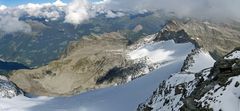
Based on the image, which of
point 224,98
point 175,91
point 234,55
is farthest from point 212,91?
point 175,91

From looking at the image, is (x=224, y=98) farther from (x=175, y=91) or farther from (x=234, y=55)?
(x=175, y=91)

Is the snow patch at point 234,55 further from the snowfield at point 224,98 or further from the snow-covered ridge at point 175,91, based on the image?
the snowfield at point 224,98

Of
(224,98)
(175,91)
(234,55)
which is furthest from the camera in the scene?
(175,91)

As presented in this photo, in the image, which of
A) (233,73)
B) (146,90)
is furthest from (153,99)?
(146,90)

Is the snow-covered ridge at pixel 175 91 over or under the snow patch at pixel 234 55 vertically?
under

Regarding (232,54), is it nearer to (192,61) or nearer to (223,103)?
(223,103)

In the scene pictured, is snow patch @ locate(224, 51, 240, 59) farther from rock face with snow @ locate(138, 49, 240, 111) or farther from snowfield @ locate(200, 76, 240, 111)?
snowfield @ locate(200, 76, 240, 111)

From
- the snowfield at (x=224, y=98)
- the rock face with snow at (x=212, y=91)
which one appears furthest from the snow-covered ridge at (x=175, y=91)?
the snowfield at (x=224, y=98)

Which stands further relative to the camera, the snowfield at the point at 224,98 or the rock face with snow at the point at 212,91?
the rock face with snow at the point at 212,91

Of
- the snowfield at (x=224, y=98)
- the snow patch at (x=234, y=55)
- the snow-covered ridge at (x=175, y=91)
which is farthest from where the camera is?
the snow-covered ridge at (x=175, y=91)

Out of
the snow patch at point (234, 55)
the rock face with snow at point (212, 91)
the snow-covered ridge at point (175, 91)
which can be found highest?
the snow patch at point (234, 55)

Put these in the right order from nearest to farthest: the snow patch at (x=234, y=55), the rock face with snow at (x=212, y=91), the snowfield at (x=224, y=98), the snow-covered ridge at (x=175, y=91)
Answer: the snowfield at (x=224, y=98) → the rock face with snow at (x=212, y=91) → the snow patch at (x=234, y=55) → the snow-covered ridge at (x=175, y=91)
